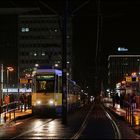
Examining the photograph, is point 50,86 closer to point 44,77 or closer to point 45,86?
point 45,86

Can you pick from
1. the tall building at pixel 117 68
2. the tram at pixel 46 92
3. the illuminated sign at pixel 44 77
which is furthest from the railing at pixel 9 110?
the tall building at pixel 117 68

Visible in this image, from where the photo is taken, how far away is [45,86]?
44.5 meters

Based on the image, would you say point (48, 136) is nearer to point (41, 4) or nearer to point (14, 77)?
point (41, 4)

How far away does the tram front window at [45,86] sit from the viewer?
44.0m

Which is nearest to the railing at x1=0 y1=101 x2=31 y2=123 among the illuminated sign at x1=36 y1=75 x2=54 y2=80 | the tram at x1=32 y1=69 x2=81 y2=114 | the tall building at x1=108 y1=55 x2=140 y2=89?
the tram at x1=32 y1=69 x2=81 y2=114

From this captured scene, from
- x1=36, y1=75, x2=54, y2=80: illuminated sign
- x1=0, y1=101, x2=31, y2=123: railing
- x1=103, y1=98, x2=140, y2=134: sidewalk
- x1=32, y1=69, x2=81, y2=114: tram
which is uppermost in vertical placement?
x1=36, y1=75, x2=54, y2=80: illuminated sign

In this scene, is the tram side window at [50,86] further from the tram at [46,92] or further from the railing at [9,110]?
the railing at [9,110]

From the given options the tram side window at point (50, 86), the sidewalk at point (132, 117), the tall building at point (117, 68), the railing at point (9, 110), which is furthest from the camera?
the tall building at point (117, 68)

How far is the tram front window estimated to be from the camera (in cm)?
4405

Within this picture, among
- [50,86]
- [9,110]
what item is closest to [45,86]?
[50,86]

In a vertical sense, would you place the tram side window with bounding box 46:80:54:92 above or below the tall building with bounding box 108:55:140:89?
below

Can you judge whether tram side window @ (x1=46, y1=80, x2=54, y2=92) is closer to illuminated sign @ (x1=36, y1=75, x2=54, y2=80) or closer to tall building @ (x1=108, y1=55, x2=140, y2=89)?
illuminated sign @ (x1=36, y1=75, x2=54, y2=80)

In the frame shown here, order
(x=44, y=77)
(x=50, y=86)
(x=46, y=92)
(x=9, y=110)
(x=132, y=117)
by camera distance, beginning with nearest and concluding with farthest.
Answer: (x=132, y=117)
(x=9, y=110)
(x=46, y=92)
(x=50, y=86)
(x=44, y=77)

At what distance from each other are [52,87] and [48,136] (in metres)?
20.0
